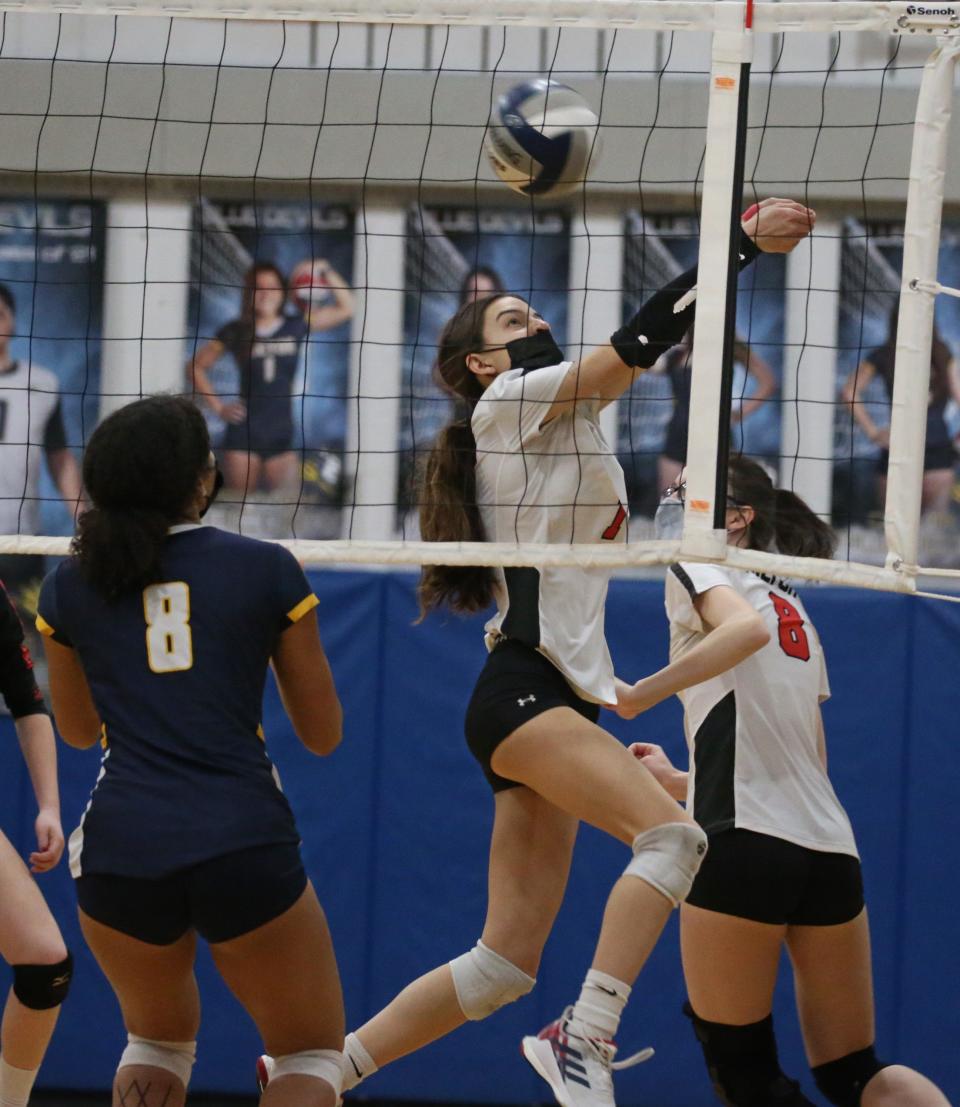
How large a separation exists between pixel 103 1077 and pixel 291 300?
13.3 ft

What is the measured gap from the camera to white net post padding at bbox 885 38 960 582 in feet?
12.3

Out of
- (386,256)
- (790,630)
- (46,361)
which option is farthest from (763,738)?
(46,361)

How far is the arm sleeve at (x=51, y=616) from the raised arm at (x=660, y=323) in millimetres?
1322

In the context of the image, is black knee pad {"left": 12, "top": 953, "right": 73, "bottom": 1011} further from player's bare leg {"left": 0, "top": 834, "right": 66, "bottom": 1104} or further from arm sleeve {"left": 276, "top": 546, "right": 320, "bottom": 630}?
arm sleeve {"left": 276, "top": 546, "right": 320, "bottom": 630}

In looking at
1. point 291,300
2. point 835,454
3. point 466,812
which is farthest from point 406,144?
point 466,812

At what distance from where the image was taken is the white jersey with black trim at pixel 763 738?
12.7 feet

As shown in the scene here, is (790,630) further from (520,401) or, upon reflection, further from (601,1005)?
(601,1005)

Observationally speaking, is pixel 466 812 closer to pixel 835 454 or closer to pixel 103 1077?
pixel 103 1077

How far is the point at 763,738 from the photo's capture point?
3.90 metres

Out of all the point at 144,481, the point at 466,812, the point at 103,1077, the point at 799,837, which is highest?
the point at 144,481

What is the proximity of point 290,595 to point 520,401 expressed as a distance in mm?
1044

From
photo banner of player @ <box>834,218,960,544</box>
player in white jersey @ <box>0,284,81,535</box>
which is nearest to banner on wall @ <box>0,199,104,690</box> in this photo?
player in white jersey @ <box>0,284,81,535</box>

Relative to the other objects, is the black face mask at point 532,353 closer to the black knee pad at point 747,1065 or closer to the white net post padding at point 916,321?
the white net post padding at point 916,321

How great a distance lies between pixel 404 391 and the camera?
8.26 m
